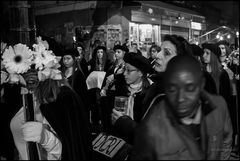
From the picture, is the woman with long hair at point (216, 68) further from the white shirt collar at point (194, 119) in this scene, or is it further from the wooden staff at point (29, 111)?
the wooden staff at point (29, 111)

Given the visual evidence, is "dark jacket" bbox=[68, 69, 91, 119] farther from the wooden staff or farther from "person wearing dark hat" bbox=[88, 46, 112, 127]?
the wooden staff

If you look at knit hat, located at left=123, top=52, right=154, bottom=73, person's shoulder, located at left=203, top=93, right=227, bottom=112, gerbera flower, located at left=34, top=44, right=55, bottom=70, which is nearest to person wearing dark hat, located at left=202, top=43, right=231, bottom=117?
knit hat, located at left=123, top=52, right=154, bottom=73

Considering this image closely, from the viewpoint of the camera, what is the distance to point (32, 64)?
2850 millimetres

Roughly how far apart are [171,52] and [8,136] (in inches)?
79.5

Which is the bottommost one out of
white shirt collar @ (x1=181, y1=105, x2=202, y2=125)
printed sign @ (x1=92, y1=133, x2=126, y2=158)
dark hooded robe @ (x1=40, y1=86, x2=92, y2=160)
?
printed sign @ (x1=92, y1=133, x2=126, y2=158)

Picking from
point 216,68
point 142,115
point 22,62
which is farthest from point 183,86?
point 216,68

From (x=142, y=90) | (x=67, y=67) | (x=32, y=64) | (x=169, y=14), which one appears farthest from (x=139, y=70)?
(x=169, y=14)

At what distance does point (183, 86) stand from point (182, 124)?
252mm

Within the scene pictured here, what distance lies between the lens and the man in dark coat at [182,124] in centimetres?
188

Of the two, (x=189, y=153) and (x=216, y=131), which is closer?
(x=189, y=153)

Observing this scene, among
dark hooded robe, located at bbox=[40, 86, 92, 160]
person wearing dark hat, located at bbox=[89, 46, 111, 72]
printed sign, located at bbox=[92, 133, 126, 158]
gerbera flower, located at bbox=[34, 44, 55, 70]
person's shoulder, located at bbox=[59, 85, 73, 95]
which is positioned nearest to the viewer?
gerbera flower, located at bbox=[34, 44, 55, 70]

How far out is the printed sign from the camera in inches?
144

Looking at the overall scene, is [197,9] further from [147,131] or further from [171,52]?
[147,131]

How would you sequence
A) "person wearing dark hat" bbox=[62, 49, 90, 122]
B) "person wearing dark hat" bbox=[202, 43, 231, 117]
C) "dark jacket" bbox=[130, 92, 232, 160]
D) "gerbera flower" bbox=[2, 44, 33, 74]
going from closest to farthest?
"dark jacket" bbox=[130, 92, 232, 160]
"gerbera flower" bbox=[2, 44, 33, 74]
"person wearing dark hat" bbox=[202, 43, 231, 117]
"person wearing dark hat" bbox=[62, 49, 90, 122]
